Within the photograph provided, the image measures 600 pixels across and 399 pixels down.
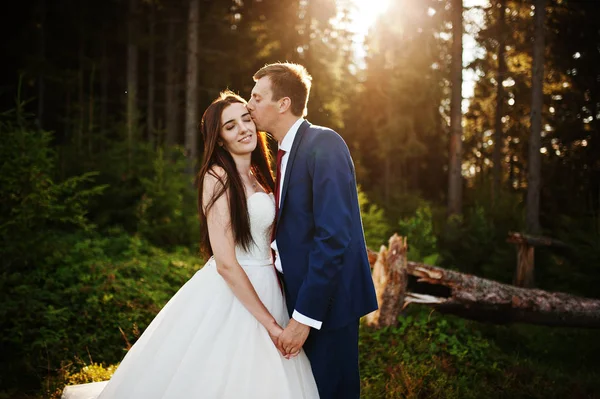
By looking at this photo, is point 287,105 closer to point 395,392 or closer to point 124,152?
point 395,392

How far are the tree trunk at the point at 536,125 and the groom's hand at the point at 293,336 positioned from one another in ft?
37.5

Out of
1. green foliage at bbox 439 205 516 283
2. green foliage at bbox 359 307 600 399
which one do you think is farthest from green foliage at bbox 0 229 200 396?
green foliage at bbox 439 205 516 283

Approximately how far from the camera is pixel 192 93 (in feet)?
50.6

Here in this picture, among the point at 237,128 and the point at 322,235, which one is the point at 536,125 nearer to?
the point at 237,128

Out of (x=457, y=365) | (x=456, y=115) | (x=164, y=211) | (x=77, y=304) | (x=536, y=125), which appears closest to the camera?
(x=457, y=365)

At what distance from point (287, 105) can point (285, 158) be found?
1.24 ft

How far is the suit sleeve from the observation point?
2.88m

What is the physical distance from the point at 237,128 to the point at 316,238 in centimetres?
121

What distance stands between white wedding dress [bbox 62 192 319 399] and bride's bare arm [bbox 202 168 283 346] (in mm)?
93

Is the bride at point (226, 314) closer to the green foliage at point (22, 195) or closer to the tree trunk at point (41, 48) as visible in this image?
the green foliage at point (22, 195)

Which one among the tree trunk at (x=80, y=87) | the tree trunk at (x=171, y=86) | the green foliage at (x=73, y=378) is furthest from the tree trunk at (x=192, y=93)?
the green foliage at (x=73, y=378)

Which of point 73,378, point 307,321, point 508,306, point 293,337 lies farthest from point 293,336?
point 508,306

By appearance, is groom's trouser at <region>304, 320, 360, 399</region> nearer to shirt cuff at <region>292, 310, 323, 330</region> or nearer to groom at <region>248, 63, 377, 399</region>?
groom at <region>248, 63, 377, 399</region>

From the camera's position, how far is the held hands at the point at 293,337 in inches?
118
